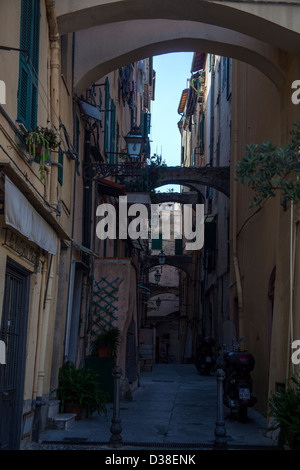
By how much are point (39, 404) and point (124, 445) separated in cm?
129

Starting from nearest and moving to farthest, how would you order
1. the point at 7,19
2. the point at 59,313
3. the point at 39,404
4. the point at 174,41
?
1. the point at 7,19
2. the point at 39,404
3. the point at 59,313
4. the point at 174,41

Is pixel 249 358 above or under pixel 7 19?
under

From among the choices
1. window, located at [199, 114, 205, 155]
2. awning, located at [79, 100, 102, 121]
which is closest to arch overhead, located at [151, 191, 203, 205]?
window, located at [199, 114, 205, 155]

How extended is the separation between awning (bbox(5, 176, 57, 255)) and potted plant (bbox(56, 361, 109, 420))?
2.46 meters

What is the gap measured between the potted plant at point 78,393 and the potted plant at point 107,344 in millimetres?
2644

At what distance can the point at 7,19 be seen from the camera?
718 centimetres

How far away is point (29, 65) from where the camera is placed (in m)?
8.36

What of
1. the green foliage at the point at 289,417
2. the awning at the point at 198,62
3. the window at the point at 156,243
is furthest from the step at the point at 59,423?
the window at the point at 156,243

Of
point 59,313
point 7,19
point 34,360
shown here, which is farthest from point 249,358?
point 7,19

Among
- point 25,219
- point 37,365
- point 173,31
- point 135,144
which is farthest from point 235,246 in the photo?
point 25,219

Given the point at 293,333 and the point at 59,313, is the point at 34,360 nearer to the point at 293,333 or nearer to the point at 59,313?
the point at 59,313

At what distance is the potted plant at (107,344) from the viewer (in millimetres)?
13688

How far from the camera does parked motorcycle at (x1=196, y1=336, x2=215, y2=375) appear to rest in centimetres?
2530

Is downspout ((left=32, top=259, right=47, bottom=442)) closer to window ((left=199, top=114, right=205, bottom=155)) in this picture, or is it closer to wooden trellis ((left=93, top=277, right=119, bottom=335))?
wooden trellis ((left=93, top=277, right=119, bottom=335))
